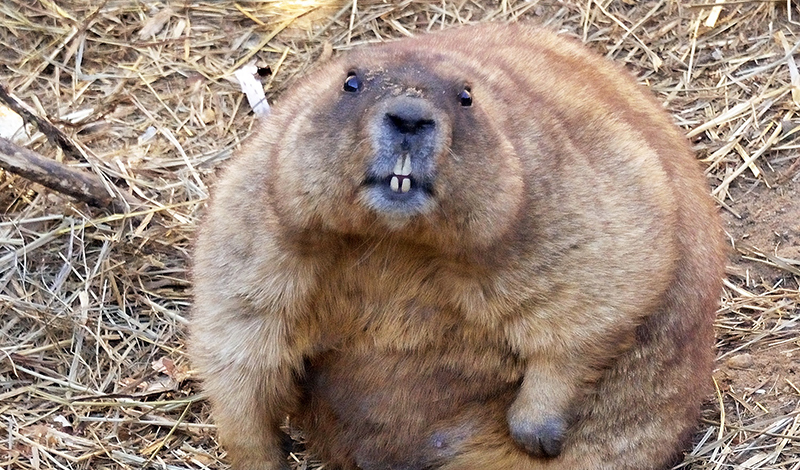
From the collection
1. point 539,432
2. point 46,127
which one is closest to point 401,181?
point 539,432

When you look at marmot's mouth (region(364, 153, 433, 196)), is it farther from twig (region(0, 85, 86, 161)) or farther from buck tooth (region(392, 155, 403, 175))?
Result: twig (region(0, 85, 86, 161))

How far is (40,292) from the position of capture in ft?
20.9

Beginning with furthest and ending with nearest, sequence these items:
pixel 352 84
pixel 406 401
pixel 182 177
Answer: pixel 182 177, pixel 406 401, pixel 352 84

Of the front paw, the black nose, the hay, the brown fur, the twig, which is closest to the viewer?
the black nose

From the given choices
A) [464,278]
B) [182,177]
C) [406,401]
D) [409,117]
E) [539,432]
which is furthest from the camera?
[182,177]

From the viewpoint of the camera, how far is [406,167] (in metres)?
3.79

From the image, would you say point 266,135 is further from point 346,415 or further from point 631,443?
point 631,443

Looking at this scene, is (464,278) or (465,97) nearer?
(465,97)

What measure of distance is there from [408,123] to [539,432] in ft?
5.42

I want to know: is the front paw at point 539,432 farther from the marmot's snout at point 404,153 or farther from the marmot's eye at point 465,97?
the marmot's eye at point 465,97

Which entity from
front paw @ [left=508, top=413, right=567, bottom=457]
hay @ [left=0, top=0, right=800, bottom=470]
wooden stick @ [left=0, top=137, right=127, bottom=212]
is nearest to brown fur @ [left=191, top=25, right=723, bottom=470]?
front paw @ [left=508, top=413, right=567, bottom=457]

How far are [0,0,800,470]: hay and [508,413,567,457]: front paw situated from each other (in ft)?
3.02

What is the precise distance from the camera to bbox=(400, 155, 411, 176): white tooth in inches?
149

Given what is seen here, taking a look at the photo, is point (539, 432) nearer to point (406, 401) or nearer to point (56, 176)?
point (406, 401)
